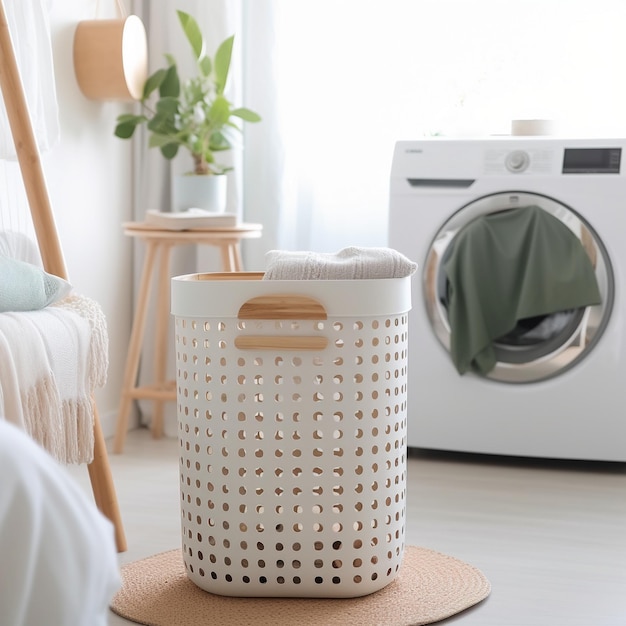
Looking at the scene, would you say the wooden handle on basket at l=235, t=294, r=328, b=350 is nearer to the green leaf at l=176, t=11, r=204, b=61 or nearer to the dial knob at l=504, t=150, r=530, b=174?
the dial knob at l=504, t=150, r=530, b=174

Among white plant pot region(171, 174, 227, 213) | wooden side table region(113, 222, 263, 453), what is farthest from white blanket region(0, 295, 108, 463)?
white plant pot region(171, 174, 227, 213)

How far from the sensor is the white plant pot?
101 inches

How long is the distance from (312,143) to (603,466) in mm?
1161

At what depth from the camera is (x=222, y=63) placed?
2.55m

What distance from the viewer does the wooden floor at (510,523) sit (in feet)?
5.04

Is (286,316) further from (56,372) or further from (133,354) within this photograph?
(133,354)

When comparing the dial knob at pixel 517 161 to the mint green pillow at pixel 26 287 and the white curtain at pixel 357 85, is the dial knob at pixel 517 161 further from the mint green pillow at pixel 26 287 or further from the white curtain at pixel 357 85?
the mint green pillow at pixel 26 287

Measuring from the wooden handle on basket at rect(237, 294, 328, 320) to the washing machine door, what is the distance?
38.0 inches

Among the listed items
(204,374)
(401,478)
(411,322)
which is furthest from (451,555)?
(411,322)

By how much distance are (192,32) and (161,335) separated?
799 mm

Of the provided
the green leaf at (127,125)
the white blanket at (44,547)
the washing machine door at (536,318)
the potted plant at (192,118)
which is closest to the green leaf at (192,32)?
the potted plant at (192,118)

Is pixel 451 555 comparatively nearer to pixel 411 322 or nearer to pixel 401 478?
pixel 401 478

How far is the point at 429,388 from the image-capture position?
7.95 feet

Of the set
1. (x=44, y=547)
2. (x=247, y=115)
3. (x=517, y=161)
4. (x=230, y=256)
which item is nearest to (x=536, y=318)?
(x=517, y=161)
